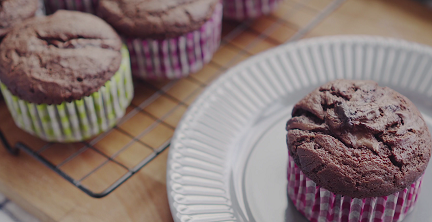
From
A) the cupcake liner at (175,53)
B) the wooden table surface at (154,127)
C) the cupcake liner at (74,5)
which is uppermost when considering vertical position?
the cupcake liner at (74,5)

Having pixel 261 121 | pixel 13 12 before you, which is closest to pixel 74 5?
pixel 13 12

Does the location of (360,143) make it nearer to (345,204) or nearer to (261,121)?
(345,204)

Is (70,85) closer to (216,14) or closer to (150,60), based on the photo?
(150,60)

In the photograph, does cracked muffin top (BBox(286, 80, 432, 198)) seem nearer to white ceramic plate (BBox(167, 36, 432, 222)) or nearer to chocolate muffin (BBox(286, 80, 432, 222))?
chocolate muffin (BBox(286, 80, 432, 222))

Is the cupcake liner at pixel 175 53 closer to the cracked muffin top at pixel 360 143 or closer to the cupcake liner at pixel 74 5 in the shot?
the cupcake liner at pixel 74 5

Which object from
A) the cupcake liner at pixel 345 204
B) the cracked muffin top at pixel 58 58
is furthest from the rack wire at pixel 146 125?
the cupcake liner at pixel 345 204

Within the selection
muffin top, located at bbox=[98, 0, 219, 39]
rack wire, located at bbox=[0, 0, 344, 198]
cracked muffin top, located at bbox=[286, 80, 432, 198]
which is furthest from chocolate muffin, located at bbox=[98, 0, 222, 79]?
cracked muffin top, located at bbox=[286, 80, 432, 198]

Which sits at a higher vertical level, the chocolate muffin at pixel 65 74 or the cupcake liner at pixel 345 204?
the chocolate muffin at pixel 65 74

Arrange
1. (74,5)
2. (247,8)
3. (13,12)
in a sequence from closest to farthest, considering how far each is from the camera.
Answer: (13,12), (74,5), (247,8)
